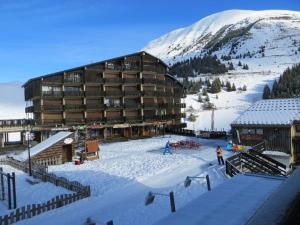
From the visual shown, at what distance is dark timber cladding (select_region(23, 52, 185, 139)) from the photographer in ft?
170

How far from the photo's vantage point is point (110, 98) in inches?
2306

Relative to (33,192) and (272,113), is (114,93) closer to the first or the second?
(272,113)

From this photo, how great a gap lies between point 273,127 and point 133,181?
1751cm

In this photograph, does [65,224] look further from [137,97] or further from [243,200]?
[137,97]

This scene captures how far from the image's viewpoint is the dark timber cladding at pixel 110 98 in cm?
5194

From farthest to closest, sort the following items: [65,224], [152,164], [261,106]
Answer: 1. [261,106]
2. [152,164]
3. [65,224]

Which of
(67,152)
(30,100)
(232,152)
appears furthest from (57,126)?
(232,152)

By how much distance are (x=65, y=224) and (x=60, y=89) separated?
121 ft

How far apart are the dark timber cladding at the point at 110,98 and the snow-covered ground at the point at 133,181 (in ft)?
42.2

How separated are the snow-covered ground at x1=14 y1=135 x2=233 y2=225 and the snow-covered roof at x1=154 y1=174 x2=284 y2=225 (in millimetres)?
4085

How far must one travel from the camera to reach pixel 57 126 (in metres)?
50.9

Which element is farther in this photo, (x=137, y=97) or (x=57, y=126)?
(x=137, y=97)

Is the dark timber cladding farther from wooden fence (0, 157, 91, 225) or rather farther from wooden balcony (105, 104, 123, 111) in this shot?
wooden fence (0, 157, 91, 225)

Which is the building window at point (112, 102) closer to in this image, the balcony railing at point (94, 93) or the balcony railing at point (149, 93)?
the balcony railing at point (94, 93)
